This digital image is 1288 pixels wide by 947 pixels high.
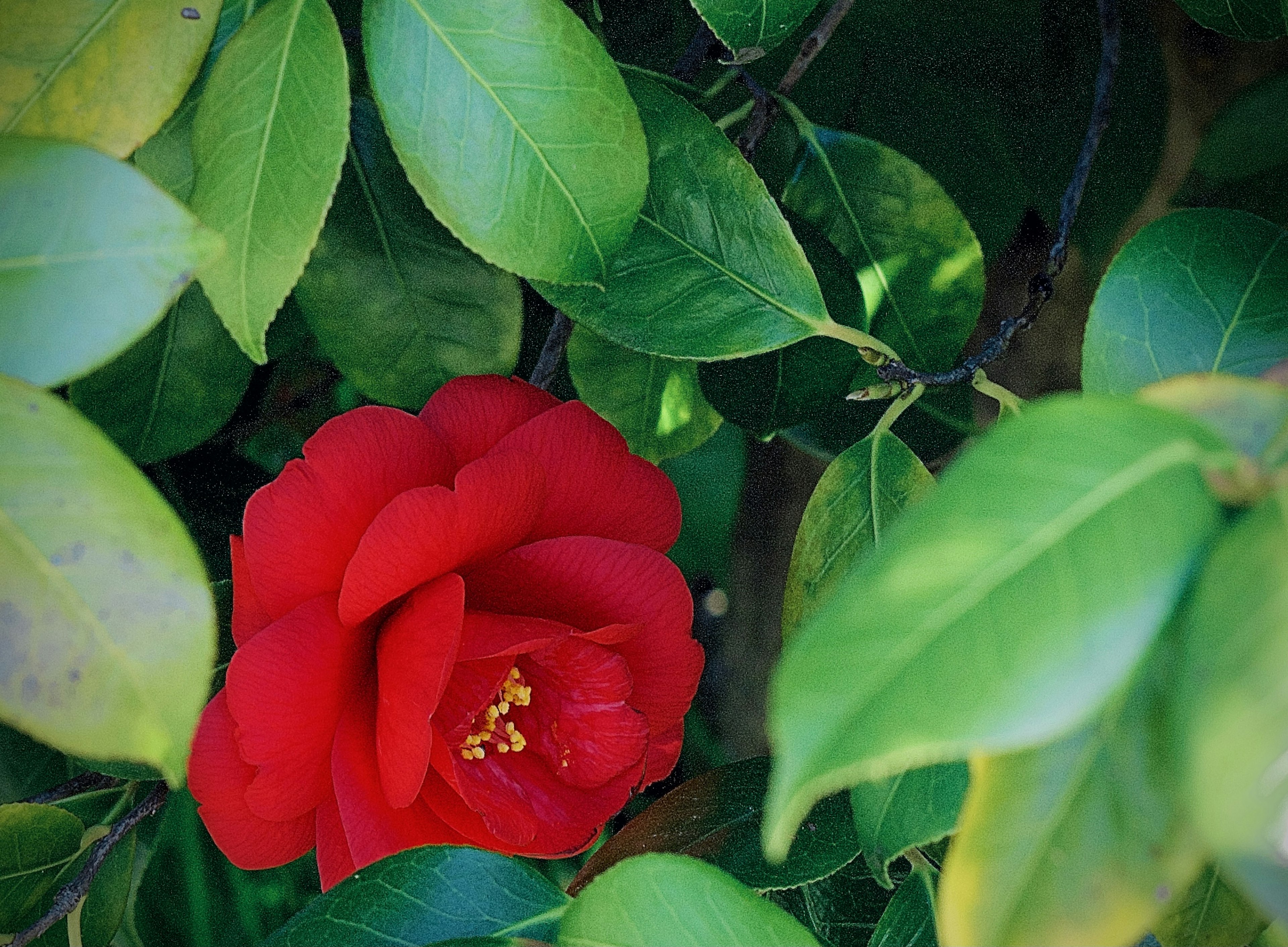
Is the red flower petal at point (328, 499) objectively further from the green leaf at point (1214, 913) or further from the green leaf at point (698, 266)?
the green leaf at point (1214, 913)

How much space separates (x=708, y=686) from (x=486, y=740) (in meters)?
0.59

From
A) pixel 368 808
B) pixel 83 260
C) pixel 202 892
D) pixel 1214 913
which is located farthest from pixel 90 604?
pixel 202 892

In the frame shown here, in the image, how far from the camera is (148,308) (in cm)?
32

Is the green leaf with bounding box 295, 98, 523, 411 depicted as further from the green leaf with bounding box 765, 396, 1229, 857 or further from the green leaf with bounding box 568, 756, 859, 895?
the green leaf with bounding box 765, 396, 1229, 857

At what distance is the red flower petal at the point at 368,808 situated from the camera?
46 centimetres

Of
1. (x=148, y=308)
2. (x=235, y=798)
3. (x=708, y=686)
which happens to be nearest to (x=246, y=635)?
(x=235, y=798)

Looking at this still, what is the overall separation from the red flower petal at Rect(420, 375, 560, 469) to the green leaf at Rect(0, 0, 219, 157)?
173 millimetres

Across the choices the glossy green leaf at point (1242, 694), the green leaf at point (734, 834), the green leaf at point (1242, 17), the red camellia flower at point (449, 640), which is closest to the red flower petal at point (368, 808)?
the red camellia flower at point (449, 640)

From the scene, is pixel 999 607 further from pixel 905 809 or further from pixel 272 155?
pixel 272 155

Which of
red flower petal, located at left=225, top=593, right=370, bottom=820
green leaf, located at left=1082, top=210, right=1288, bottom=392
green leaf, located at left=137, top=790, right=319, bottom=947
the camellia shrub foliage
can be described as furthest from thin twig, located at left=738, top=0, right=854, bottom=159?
green leaf, located at left=137, top=790, right=319, bottom=947

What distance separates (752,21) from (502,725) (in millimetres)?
347

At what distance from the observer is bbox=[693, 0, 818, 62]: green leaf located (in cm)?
46

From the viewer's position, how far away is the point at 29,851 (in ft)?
1.89

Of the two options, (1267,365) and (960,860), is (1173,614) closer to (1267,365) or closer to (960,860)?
(960,860)
